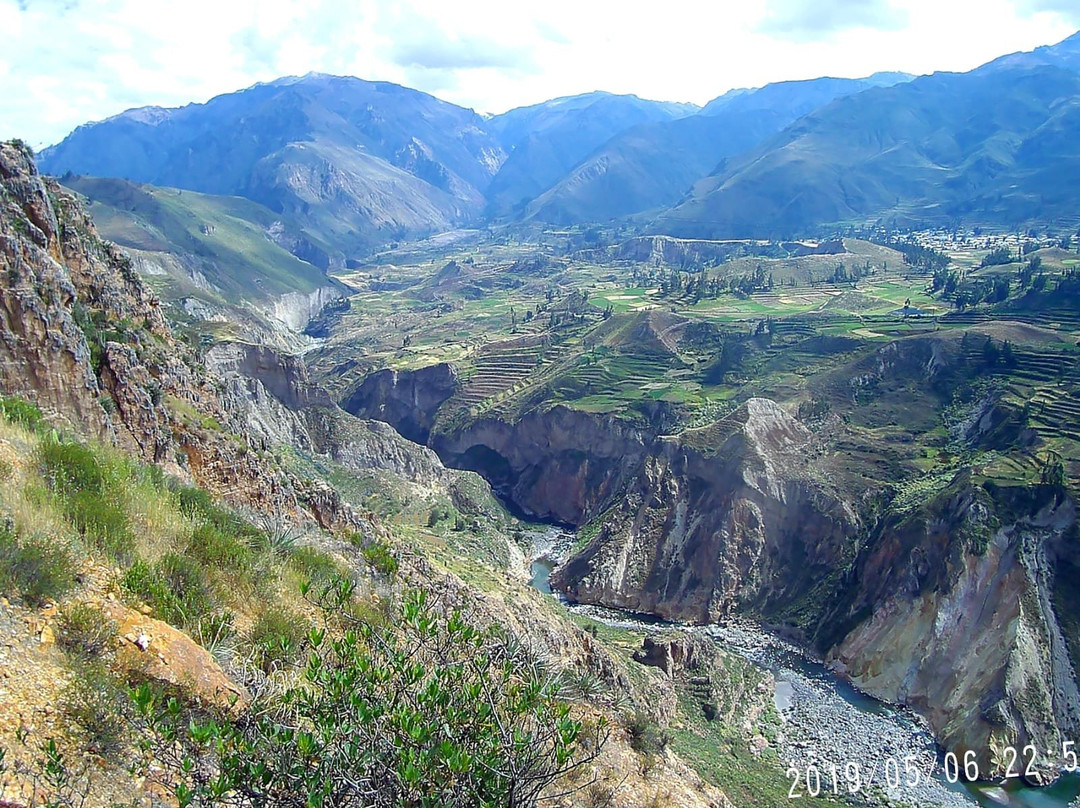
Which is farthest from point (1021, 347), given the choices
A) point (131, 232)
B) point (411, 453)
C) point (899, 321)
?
point (131, 232)

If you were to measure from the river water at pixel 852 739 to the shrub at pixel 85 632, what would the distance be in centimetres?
3005

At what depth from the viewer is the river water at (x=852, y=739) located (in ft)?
113

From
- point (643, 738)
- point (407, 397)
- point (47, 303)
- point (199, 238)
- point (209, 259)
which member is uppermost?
point (199, 238)

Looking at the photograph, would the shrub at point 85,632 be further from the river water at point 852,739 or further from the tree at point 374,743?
the river water at point 852,739

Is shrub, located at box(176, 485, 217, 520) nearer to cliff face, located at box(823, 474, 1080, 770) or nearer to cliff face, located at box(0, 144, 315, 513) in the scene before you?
cliff face, located at box(0, 144, 315, 513)

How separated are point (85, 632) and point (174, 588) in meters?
2.30

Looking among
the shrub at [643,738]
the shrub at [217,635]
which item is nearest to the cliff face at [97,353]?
the shrub at [217,635]

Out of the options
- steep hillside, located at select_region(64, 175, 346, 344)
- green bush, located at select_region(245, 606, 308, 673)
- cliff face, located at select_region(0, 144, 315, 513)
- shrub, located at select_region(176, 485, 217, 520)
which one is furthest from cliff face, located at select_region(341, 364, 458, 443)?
green bush, located at select_region(245, 606, 308, 673)

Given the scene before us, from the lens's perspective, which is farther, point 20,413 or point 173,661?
point 20,413

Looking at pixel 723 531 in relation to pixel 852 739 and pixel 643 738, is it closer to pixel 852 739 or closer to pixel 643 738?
pixel 852 739

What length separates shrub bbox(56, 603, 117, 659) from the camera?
8.72 m

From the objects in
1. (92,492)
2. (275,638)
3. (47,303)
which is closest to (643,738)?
(275,638)

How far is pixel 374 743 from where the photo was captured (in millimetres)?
7555

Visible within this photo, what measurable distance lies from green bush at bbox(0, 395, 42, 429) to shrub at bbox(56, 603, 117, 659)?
6.88m
